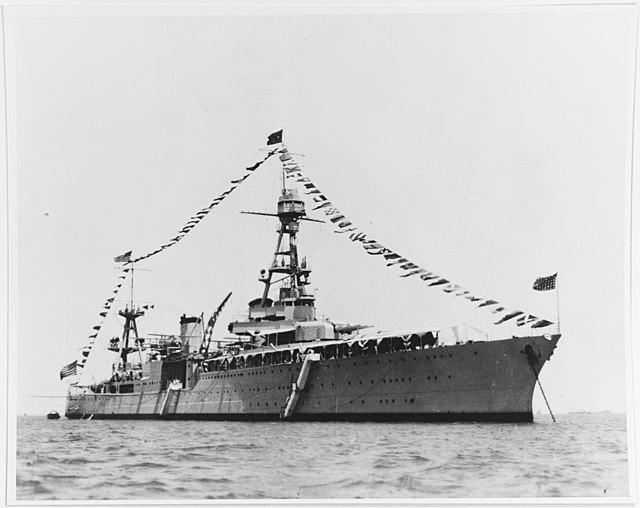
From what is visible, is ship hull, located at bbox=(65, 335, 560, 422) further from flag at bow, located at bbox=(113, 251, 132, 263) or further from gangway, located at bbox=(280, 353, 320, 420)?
flag at bow, located at bbox=(113, 251, 132, 263)

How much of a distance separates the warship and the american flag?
154cm

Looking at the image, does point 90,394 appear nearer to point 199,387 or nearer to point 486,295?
point 199,387

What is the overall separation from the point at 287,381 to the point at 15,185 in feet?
41.9

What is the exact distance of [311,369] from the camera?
2242 cm

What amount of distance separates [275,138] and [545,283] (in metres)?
5.55

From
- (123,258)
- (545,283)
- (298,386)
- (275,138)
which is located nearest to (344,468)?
(545,283)

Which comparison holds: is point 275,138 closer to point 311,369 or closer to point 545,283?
point 545,283

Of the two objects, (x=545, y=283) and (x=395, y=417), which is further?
(x=395, y=417)

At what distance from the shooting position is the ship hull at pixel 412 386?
1917 cm

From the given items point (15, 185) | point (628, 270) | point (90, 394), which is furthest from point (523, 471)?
point (90, 394)

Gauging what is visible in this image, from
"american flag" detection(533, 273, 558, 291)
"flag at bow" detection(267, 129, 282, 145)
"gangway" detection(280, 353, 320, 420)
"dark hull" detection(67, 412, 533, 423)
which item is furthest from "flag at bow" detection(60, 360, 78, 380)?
"american flag" detection(533, 273, 558, 291)

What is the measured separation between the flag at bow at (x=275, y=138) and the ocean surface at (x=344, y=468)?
5.57 metres

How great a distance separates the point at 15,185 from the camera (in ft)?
38.8

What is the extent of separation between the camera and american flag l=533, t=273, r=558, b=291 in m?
13.6
